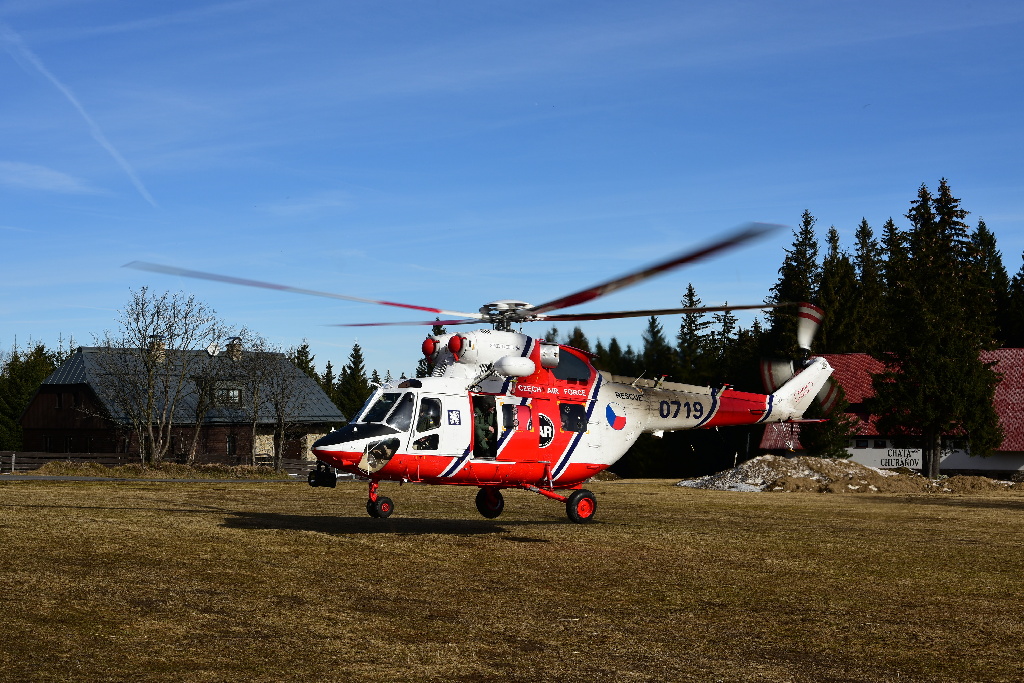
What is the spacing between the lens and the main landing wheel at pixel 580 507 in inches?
832

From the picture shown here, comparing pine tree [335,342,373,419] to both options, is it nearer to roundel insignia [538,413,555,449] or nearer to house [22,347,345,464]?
house [22,347,345,464]

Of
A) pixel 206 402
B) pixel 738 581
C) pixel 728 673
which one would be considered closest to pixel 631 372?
pixel 738 581

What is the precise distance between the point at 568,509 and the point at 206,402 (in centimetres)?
5172

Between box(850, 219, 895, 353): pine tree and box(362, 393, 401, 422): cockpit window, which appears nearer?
box(362, 393, 401, 422): cockpit window

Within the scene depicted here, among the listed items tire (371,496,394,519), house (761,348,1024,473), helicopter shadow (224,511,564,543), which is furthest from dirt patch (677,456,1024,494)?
tire (371,496,394,519)

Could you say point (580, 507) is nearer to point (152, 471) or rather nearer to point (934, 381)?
point (152, 471)

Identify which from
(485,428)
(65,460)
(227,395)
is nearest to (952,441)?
(485,428)

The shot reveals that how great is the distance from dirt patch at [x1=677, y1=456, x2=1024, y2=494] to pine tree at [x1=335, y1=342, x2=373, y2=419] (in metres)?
48.8

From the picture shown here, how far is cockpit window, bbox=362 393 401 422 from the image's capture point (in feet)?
61.8

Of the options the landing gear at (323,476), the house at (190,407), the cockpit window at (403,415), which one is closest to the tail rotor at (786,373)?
the cockpit window at (403,415)

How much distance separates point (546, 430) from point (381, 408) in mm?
3638

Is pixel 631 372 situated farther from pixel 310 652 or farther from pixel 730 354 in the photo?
pixel 730 354

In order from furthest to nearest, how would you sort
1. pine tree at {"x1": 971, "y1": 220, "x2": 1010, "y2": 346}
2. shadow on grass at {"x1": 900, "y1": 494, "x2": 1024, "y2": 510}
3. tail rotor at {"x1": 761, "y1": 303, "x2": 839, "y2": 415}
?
1. pine tree at {"x1": 971, "y1": 220, "x2": 1010, "y2": 346}
2. shadow on grass at {"x1": 900, "y1": 494, "x2": 1024, "y2": 510}
3. tail rotor at {"x1": 761, "y1": 303, "x2": 839, "y2": 415}

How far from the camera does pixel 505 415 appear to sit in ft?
66.1
